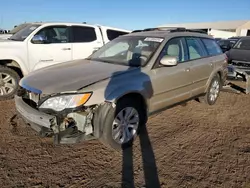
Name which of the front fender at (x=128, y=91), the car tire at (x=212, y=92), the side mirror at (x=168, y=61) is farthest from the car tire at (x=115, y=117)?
the car tire at (x=212, y=92)

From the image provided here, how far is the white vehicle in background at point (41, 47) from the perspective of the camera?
5621 mm

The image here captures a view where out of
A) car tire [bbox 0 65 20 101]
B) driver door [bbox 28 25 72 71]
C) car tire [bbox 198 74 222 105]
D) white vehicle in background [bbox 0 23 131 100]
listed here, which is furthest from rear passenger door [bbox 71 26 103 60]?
car tire [bbox 198 74 222 105]

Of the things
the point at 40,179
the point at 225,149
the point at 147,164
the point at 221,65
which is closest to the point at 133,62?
the point at 147,164

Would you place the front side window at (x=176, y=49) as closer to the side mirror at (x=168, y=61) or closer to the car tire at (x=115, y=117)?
the side mirror at (x=168, y=61)

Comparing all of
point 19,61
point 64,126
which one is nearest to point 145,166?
point 64,126

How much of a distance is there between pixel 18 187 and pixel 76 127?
36.2 inches

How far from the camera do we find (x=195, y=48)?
16.3 feet

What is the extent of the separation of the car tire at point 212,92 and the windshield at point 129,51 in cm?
208

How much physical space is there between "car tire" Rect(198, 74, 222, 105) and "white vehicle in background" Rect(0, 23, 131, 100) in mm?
3477

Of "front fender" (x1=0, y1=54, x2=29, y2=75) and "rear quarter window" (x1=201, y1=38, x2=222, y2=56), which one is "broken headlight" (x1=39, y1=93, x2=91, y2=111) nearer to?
"front fender" (x1=0, y1=54, x2=29, y2=75)

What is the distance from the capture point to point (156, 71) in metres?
3.84

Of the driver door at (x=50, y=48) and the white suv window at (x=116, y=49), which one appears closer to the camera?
the white suv window at (x=116, y=49)

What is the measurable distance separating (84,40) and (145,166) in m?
4.87

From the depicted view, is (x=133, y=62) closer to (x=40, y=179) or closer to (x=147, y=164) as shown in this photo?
(x=147, y=164)
